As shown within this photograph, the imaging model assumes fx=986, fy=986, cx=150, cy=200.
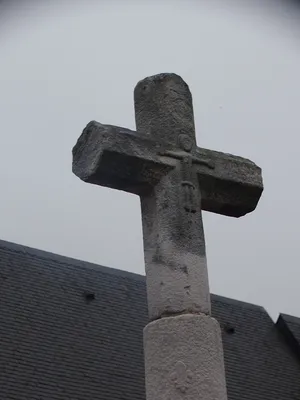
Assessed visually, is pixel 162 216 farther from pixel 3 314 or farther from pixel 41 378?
pixel 3 314

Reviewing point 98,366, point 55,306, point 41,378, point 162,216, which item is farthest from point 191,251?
point 55,306

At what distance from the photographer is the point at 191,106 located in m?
5.36

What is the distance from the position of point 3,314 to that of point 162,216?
11.1 m

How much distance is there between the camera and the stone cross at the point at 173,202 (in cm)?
448

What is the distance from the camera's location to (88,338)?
52.9ft

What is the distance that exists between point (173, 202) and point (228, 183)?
20.0 inches

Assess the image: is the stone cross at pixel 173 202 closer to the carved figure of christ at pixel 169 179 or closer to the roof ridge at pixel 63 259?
the carved figure of christ at pixel 169 179

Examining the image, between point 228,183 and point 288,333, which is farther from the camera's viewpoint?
point 288,333

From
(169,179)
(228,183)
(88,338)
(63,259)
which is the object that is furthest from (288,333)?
(169,179)

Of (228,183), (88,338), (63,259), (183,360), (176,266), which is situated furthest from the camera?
(63,259)

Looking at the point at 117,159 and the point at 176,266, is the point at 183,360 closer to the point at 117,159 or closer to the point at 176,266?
the point at 176,266

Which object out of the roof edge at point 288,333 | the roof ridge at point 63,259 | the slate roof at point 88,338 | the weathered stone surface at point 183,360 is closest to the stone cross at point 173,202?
the weathered stone surface at point 183,360

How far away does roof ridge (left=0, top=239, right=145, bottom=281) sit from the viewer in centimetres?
1758

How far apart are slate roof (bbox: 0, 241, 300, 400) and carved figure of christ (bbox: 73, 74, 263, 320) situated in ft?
29.2
